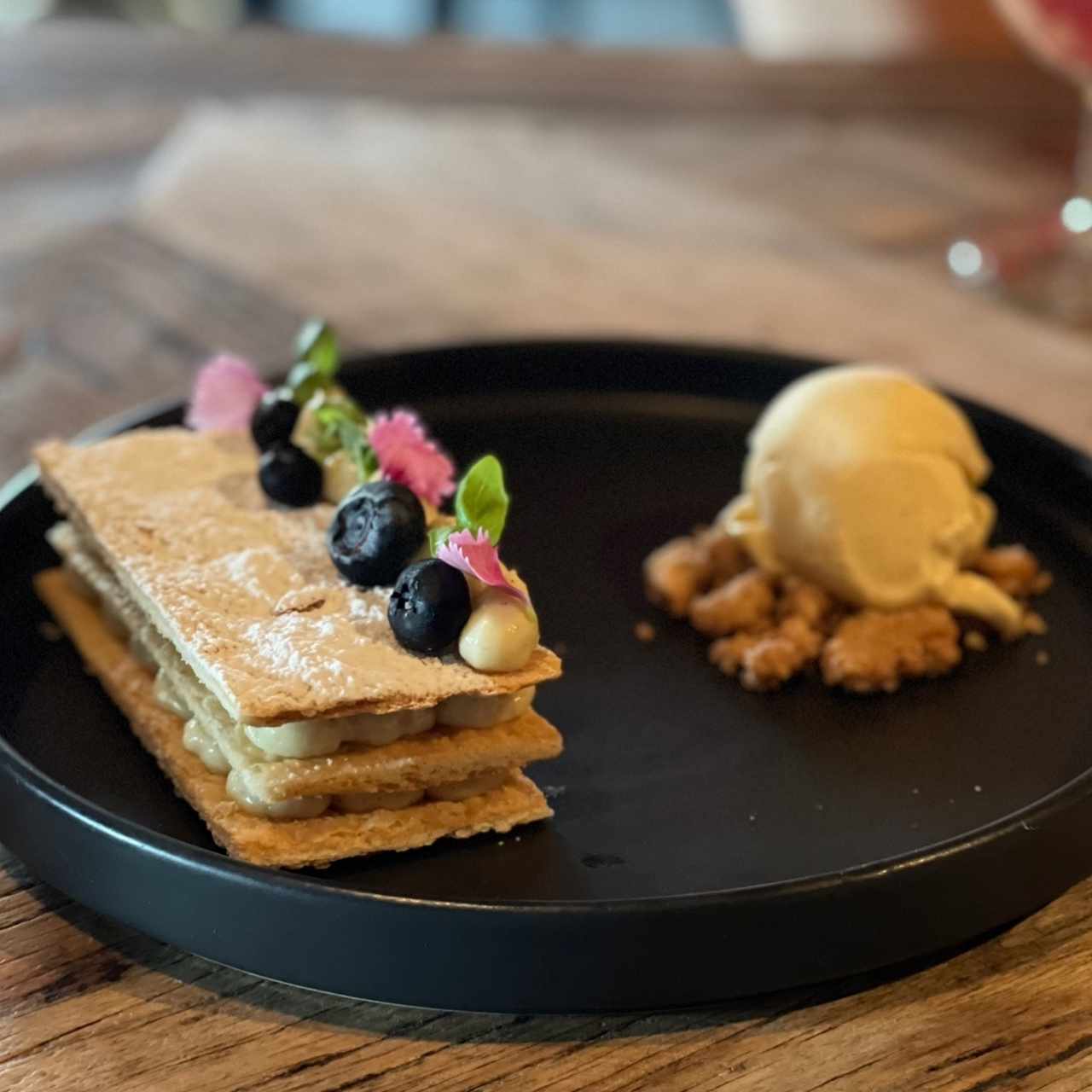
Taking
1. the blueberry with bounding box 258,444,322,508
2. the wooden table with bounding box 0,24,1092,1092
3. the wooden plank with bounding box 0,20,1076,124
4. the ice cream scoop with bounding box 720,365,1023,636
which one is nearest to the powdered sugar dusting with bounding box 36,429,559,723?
the blueberry with bounding box 258,444,322,508

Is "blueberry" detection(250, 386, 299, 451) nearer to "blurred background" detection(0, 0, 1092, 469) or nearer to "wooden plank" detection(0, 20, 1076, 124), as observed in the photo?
"blurred background" detection(0, 0, 1092, 469)

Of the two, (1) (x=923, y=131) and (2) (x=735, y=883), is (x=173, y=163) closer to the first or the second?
(1) (x=923, y=131)

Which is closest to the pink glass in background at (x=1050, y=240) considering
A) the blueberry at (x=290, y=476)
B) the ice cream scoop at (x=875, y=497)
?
the ice cream scoop at (x=875, y=497)

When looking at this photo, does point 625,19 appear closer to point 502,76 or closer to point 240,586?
point 502,76

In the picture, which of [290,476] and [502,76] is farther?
[502,76]

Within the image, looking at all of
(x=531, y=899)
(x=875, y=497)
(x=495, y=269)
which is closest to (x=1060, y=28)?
(x=495, y=269)

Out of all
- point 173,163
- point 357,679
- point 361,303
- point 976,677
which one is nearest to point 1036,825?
point 976,677

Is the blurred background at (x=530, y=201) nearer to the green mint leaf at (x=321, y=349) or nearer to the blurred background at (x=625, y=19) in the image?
the blurred background at (x=625, y=19)
